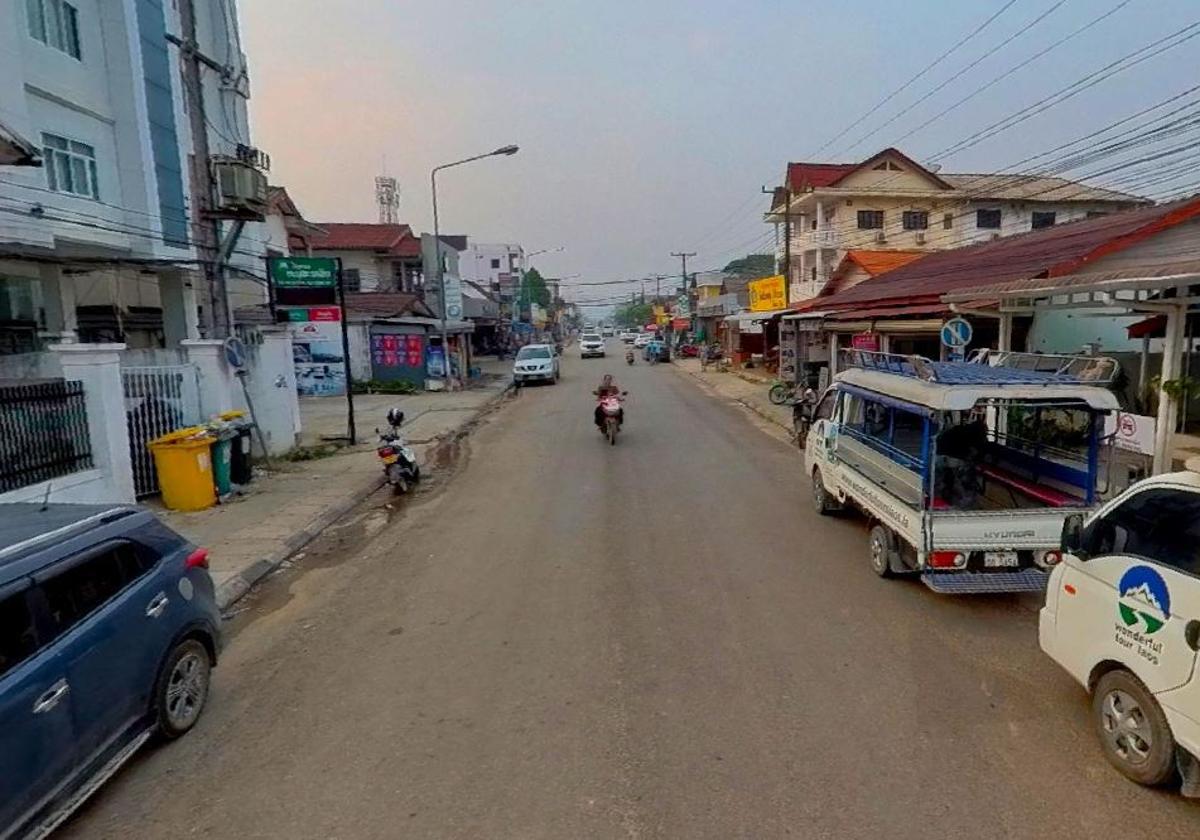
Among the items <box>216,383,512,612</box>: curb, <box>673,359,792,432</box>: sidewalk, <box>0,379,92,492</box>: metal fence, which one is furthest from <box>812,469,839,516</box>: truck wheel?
<box>0,379,92,492</box>: metal fence

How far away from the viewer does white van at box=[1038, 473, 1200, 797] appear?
2990 mm

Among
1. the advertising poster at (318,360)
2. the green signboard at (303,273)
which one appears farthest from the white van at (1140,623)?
the advertising poster at (318,360)

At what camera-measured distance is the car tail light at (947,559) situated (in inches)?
205

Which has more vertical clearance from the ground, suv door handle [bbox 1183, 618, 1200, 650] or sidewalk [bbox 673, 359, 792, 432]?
suv door handle [bbox 1183, 618, 1200, 650]

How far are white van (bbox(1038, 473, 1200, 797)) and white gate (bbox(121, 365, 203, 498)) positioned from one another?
10220 mm

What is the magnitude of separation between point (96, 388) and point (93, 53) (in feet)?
40.3

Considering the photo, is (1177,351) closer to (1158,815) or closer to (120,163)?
(1158,815)

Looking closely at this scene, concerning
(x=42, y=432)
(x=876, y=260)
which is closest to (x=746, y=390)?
(x=876, y=260)

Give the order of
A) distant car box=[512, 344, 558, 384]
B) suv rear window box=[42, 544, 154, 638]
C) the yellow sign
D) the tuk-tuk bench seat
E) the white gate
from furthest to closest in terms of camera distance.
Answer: the yellow sign
distant car box=[512, 344, 558, 384]
the white gate
the tuk-tuk bench seat
suv rear window box=[42, 544, 154, 638]

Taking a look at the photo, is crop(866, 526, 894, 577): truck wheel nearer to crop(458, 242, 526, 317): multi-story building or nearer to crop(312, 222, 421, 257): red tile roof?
crop(312, 222, 421, 257): red tile roof

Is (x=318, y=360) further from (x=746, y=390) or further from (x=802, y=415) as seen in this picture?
(x=802, y=415)

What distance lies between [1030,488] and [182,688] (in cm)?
689

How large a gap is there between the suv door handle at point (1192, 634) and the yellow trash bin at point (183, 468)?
9941mm

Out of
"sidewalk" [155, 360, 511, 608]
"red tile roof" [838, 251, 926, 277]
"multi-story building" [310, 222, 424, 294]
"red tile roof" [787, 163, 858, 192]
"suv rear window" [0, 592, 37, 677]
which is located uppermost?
"red tile roof" [787, 163, 858, 192]
